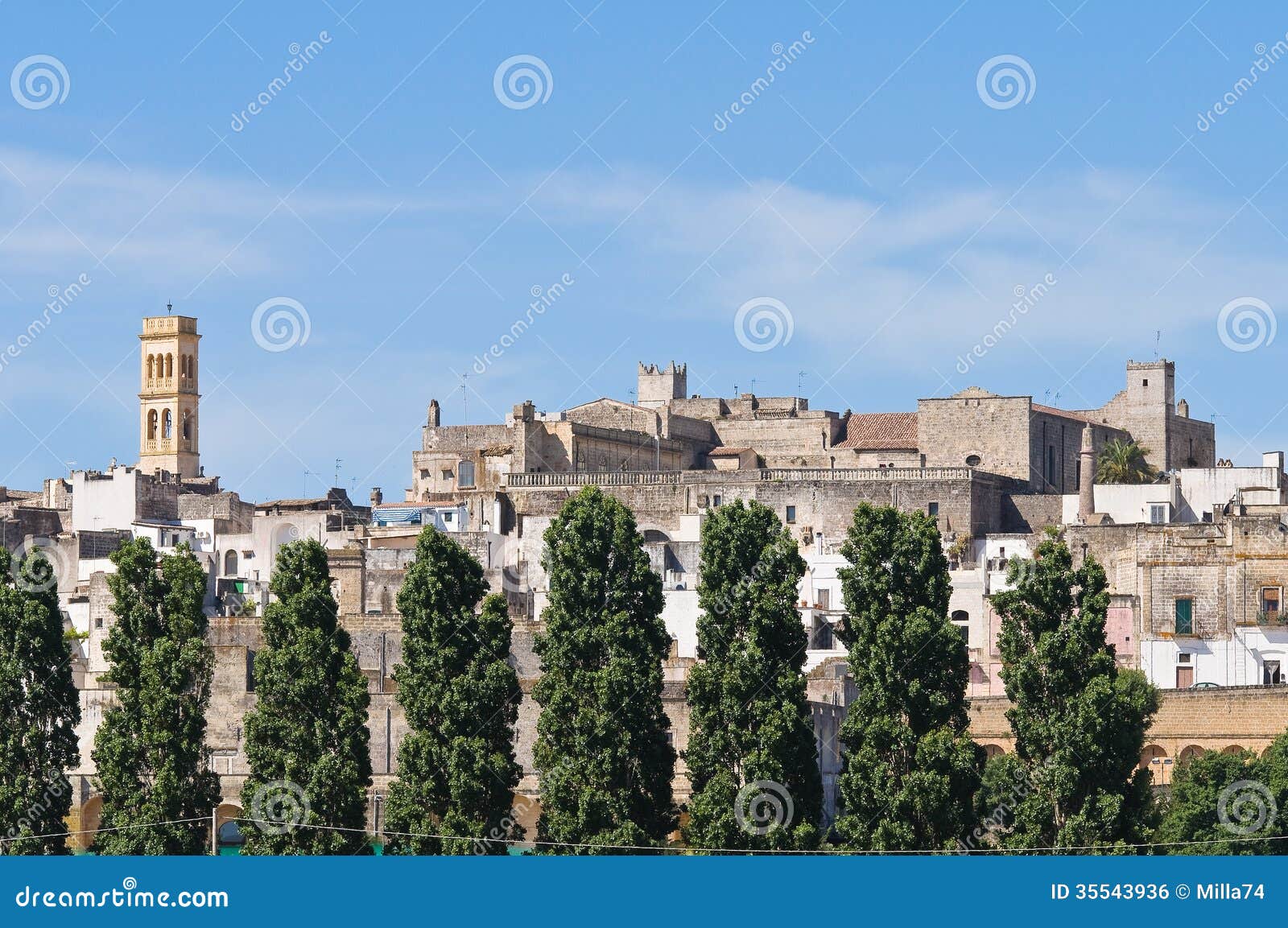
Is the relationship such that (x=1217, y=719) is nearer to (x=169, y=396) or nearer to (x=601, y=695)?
(x=601, y=695)

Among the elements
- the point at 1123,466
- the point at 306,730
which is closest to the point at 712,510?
the point at 306,730

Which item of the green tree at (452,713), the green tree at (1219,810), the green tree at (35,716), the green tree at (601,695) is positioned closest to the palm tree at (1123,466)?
the green tree at (1219,810)

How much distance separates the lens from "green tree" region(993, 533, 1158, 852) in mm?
45312

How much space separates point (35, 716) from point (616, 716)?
11267 mm

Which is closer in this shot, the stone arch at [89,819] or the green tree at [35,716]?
the green tree at [35,716]

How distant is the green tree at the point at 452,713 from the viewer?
47.2 m

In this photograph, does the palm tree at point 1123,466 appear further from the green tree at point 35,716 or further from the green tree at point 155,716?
the green tree at point 35,716

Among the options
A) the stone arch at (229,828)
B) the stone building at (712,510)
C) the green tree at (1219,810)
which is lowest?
the stone arch at (229,828)

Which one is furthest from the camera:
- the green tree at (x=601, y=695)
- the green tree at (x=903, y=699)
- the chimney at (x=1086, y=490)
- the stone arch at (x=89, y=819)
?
the chimney at (x=1086, y=490)

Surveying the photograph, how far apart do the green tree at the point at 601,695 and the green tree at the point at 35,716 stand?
9072 mm

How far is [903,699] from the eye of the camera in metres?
46.9

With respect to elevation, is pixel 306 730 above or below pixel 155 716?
below

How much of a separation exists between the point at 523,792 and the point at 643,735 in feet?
26.3

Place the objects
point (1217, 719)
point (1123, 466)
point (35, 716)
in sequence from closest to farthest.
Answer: point (35, 716) → point (1217, 719) → point (1123, 466)
